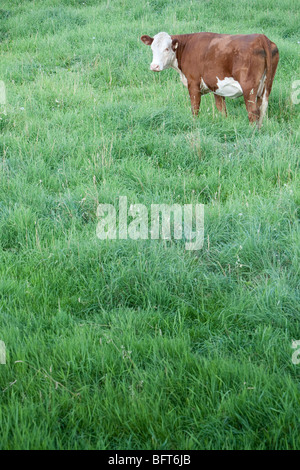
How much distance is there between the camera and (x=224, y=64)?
18.6 feet

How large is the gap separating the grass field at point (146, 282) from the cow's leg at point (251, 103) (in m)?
0.22

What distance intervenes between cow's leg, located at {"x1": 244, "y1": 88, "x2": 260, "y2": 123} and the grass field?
217 mm

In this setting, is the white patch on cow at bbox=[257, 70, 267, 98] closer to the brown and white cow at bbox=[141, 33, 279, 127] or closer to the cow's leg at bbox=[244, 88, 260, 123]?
the brown and white cow at bbox=[141, 33, 279, 127]

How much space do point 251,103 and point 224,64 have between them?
0.57 m

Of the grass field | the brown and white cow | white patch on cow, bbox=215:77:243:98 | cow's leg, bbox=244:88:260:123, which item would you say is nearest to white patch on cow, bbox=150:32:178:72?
the brown and white cow

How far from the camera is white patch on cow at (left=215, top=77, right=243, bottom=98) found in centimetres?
568

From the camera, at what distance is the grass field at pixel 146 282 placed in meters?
2.05

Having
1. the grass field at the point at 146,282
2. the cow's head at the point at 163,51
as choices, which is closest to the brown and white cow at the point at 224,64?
the cow's head at the point at 163,51

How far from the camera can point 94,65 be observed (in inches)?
315

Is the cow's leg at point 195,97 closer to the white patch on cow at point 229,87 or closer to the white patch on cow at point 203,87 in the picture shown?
the white patch on cow at point 203,87

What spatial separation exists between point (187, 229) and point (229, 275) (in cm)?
58

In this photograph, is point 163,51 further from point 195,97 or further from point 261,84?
point 261,84

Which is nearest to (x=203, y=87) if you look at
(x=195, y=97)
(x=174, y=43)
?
(x=195, y=97)

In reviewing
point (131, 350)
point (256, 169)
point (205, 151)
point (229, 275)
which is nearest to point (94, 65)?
point (205, 151)
